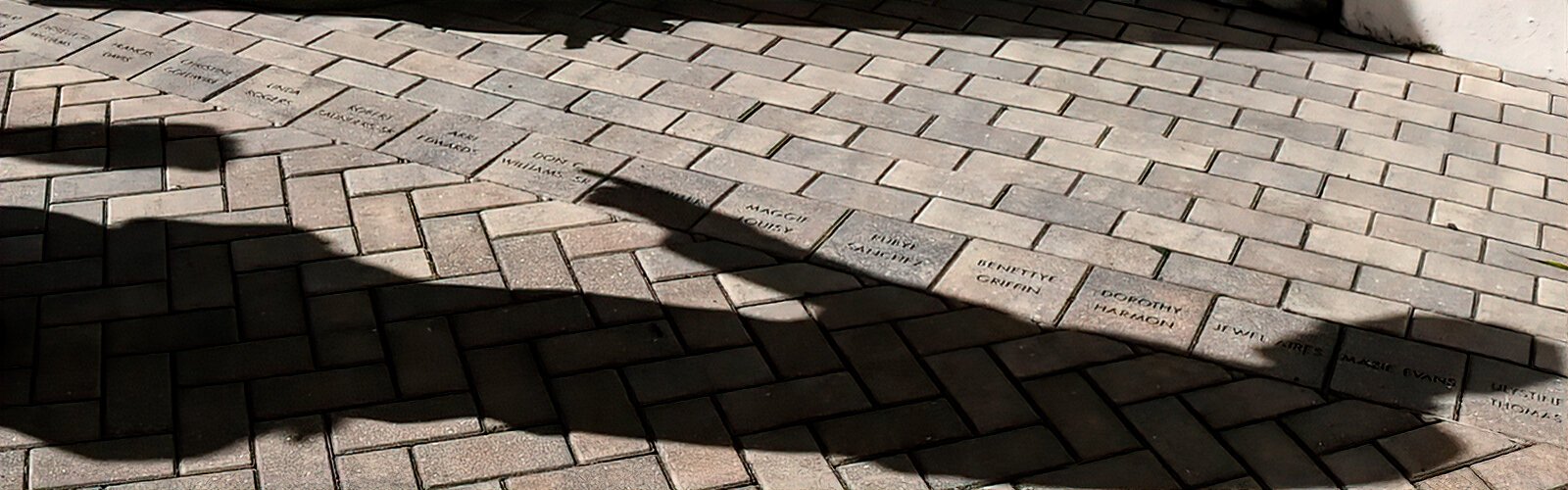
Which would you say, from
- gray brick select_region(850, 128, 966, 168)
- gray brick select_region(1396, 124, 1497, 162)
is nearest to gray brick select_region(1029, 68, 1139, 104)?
gray brick select_region(850, 128, 966, 168)

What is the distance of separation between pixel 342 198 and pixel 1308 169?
9.83 feet

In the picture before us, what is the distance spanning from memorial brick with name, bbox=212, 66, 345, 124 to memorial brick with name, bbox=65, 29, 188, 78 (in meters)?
0.45

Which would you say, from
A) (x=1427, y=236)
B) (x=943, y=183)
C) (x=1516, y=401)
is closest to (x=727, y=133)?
(x=943, y=183)

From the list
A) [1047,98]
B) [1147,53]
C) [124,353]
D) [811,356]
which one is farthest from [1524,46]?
[124,353]

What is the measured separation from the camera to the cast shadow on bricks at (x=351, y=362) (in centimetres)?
314

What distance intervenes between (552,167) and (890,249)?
1.12m

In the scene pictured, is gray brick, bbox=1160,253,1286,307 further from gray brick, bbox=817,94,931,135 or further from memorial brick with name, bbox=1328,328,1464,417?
gray brick, bbox=817,94,931,135

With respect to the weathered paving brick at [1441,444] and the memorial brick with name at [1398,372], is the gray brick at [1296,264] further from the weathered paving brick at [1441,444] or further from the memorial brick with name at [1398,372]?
the weathered paving brick at [1441,444]

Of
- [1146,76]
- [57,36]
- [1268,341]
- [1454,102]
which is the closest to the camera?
[1268,341]

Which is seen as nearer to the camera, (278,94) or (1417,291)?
(1417,291)

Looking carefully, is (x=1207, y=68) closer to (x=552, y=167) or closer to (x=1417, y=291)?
(x=1417, y=291)

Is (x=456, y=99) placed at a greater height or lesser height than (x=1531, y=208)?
greater

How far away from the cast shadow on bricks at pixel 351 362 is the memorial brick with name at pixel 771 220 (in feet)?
0.22

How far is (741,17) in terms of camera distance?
571 cm
